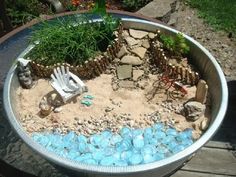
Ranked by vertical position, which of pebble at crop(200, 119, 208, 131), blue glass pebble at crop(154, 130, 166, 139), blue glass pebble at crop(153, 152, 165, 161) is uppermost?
pebble at crop(200, 119, 208, 131)

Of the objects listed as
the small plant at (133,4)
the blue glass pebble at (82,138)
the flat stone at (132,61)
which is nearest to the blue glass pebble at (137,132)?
the blue glass pebble at (82,138)

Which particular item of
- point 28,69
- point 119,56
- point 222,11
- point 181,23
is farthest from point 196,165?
point 222,11

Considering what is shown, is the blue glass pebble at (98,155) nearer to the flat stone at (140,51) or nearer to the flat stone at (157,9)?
the flat stone at (140,51)

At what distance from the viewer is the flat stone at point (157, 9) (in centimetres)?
317

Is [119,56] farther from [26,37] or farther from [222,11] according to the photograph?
[222,11]

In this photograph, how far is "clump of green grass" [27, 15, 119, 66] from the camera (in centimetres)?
193

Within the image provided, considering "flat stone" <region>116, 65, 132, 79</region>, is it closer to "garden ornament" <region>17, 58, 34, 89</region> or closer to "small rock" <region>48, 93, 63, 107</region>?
"small rock" <region>48, 93, 63, 107</region>

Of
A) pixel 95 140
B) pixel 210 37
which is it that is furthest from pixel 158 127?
pixel 210 37

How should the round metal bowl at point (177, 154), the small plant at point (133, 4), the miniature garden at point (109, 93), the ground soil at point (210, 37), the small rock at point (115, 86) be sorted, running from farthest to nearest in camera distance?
the small plant at point (133, 4) → the ground soil at point (210, 37) → the small rock at point (115, 86) → the miniature garden at point (109, 93) → the round metal bowl at point (177, 154)

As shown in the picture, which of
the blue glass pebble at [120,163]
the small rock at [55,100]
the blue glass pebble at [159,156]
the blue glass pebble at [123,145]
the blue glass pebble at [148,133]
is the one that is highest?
the small rock at [55,100]

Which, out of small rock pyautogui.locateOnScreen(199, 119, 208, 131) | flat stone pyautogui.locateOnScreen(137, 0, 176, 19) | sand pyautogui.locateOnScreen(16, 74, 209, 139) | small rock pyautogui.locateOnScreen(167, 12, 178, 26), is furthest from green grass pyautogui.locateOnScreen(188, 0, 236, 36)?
small rock pyautogui.locateOnScreen(199, 119, 208, 131)

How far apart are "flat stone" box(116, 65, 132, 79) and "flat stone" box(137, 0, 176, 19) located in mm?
1276

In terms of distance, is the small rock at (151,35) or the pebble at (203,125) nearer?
the pebble at (203,125)

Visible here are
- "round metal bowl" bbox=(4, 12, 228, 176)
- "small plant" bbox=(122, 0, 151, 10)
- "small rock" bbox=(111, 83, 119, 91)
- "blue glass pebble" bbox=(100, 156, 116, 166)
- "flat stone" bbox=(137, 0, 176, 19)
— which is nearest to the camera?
"round metal bowl" bbox=(4, 12, 228, 176)
